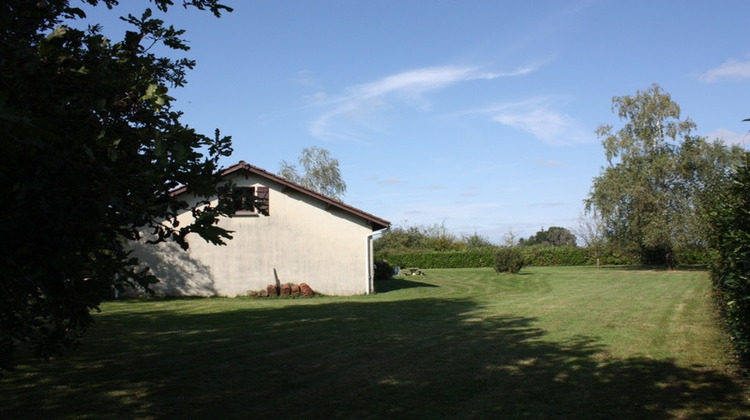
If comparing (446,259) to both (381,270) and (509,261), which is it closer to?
(509,261)

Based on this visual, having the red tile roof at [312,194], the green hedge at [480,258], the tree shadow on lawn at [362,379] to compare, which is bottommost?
the tree shadow on lawn at [362,379]

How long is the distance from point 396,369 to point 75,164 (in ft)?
19.6

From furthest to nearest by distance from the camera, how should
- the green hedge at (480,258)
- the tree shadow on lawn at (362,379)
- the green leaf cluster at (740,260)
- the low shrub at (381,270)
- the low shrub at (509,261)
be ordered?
the green hedge at (480,258), the low shrub at (509,261), the low shrub at (381,270), the green leaf cluster at (740,260), the tree shadow on lawn at (362,379)

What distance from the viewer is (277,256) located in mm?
23812

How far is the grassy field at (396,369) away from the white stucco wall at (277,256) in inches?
313

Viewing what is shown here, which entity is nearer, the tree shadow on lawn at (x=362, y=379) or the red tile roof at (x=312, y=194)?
the tree shadow on lawn at (x=362, y=379)

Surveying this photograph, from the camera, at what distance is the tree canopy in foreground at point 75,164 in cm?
355

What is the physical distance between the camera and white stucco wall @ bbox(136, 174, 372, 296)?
77.9ft

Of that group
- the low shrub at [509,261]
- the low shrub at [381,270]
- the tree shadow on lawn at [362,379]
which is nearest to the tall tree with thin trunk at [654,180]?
the low shrub at [509,261]

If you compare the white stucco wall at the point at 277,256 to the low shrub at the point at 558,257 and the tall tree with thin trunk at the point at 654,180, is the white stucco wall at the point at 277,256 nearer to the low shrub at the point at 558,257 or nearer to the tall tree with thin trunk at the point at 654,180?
the tall tree with thin trunk at the point at 654,180

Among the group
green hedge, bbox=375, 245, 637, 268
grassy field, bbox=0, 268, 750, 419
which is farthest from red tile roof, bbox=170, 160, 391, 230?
green hedge, bbox=375, 245, 637, 268

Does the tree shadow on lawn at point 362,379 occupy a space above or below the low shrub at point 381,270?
below

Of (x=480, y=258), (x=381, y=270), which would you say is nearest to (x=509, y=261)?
(x=381, y=270)

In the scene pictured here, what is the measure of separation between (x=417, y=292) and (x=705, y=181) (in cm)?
2670
